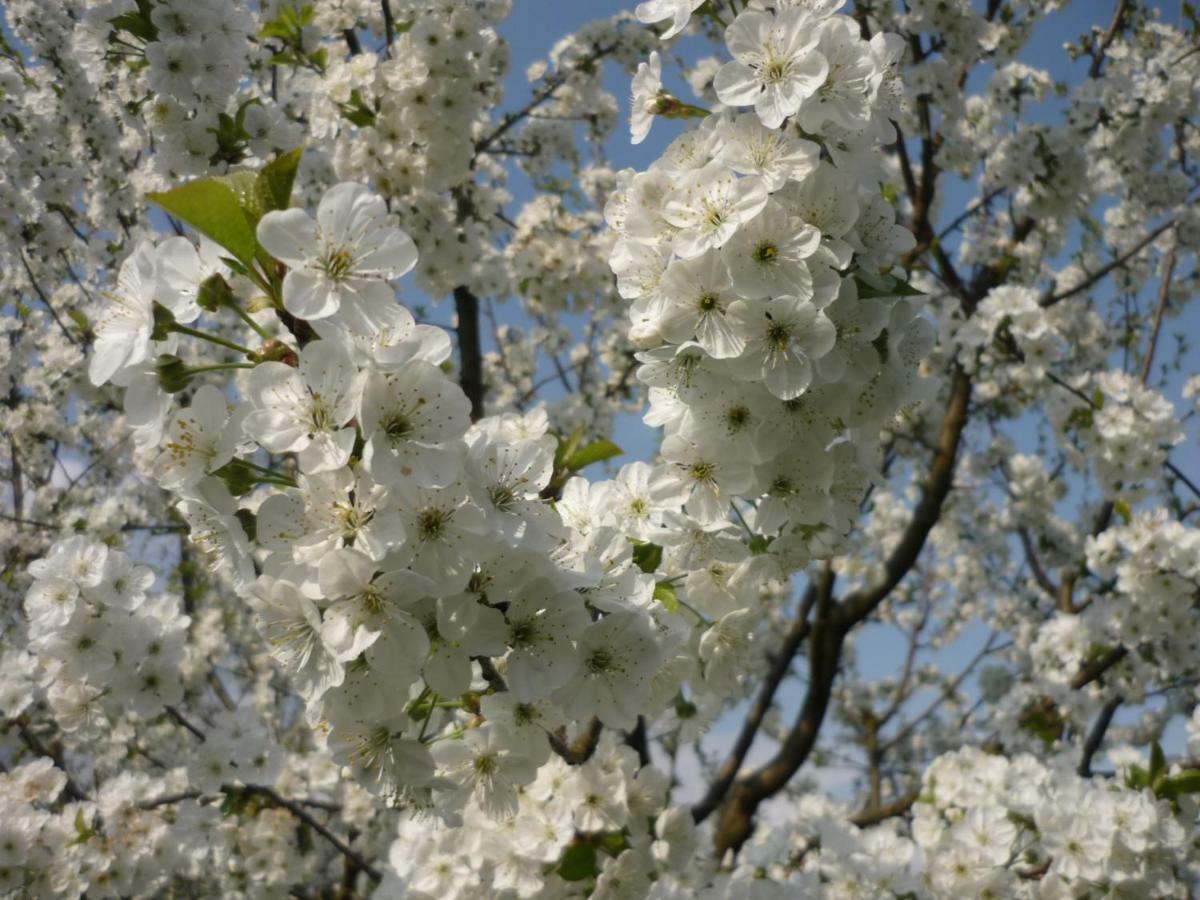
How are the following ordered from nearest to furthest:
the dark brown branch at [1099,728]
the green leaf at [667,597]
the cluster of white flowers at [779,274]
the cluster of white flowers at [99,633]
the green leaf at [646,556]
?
the cluster of white flowers at [779,274] < the green leaf at [667,597] < the green leaf at [646,556] < the cluster of white flowers at [99,633] < the dark brown branch at [1099,728]

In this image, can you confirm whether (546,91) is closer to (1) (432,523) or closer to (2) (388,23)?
(2) (388,23)

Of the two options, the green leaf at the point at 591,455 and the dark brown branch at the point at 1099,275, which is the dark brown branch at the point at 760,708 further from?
the green leaf at the point at 591,455

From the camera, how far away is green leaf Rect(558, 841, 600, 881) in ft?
7.72

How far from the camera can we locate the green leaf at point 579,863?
235cm

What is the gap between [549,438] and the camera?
2.03m

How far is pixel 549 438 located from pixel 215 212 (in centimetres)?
88

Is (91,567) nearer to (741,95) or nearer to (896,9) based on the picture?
(741,95)

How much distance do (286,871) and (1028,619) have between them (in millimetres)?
6120

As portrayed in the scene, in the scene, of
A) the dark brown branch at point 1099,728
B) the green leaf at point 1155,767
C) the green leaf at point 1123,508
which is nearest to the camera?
the green leaf at point 1155,767

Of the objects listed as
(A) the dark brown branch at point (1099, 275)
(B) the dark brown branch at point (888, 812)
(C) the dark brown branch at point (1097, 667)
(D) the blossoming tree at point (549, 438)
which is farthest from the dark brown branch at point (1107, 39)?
(B) the dark brown branch at point (888, 812)

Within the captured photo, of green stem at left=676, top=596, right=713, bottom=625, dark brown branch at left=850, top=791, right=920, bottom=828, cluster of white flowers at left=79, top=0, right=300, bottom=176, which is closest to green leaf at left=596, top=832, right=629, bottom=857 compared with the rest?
green stem at left=676, top=596, right=713, bottom=625

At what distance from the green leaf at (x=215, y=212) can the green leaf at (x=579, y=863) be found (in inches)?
68.4

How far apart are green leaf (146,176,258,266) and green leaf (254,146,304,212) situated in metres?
0.04

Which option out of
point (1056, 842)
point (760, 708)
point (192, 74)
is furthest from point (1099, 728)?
point (192, 74)
